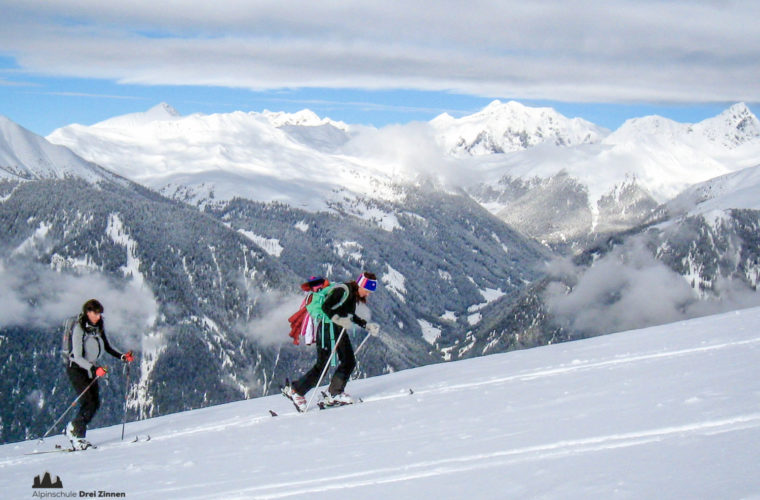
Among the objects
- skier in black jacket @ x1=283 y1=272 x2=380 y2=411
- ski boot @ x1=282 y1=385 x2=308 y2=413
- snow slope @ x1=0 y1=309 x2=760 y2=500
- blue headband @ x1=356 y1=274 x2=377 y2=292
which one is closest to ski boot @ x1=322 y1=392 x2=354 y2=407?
skier in black jacket @ x1=283 y1=272 x2=380 y2=411

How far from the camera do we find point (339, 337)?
50.9 ft

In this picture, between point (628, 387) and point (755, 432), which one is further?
point (628, 387)

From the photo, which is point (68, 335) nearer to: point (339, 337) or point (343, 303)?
point (339, 337)

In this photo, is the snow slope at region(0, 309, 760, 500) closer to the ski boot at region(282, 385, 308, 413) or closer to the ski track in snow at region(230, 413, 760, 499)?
the ski track in snow at region(230, 413, 760, 499)

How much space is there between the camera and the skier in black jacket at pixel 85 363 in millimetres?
14656

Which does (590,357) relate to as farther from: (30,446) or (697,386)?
(30,446)

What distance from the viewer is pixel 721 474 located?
6391mm

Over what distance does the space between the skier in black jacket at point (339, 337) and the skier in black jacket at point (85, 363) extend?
3981 millimetres

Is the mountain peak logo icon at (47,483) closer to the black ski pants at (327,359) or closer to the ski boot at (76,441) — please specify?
the ski boot at (76,441)

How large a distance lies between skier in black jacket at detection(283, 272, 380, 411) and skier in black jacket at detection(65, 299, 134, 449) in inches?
157

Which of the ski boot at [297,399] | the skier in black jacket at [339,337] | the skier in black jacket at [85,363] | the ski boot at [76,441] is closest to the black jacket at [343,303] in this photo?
the skier in black jacket at [339,337]

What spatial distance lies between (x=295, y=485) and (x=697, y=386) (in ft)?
A: 20.7

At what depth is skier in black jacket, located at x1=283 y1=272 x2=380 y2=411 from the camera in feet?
49.6

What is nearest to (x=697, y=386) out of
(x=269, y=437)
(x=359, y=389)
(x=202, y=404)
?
(x=269, y=437)
